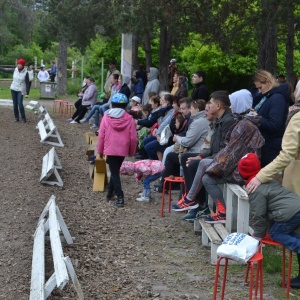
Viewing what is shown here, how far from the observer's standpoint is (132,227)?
1038 cm

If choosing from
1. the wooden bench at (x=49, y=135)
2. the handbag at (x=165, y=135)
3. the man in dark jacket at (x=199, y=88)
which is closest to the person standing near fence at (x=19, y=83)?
the wooden bench at (x=49, y=135)

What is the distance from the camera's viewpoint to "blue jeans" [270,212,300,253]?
6.95m

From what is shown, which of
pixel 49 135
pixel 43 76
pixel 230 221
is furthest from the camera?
pixel 43 76

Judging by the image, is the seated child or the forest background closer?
the seated child

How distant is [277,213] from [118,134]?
198 inches

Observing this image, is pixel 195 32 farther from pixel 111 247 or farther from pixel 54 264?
pixel 54 264

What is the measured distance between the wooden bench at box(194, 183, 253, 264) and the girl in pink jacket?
2541 mm

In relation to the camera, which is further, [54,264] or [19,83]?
[19,83]

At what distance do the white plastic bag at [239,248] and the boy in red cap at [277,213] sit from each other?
0.62 metres

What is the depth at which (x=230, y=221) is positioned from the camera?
868 cm

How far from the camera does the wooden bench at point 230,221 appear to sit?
814 cm

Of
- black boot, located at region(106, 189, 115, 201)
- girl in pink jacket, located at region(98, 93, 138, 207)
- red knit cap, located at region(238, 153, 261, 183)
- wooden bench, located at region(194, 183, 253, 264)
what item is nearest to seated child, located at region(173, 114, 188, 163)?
girl in pink jacket, located at region(98, 93, 138, 207)

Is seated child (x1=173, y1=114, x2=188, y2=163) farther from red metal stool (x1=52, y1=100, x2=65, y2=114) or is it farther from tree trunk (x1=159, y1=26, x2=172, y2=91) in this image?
red metal stool (x1=52, y1=100, x2=65, y2=114)

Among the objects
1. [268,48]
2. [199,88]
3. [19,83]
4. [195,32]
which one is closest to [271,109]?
[199,88]
